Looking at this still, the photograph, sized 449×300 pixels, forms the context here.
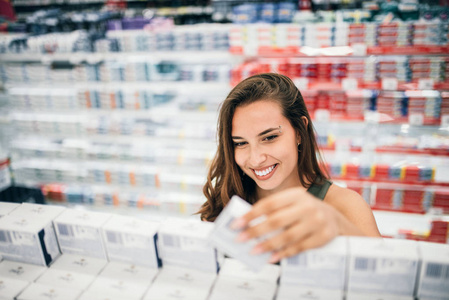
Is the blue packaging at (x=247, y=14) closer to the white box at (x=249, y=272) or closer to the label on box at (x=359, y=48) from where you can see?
the label on box at (x=359, y=48)

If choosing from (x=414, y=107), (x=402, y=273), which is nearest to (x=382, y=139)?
(x=414, y=107)

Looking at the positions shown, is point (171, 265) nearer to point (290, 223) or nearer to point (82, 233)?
point (82, 233)

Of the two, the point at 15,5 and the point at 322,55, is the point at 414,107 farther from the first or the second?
the point at 15,5

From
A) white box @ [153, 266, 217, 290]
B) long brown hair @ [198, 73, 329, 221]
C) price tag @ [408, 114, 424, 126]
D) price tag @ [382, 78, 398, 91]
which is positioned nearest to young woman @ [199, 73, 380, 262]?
long brown hair @ [198, 73, 329, 221]

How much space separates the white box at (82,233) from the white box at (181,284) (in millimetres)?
232

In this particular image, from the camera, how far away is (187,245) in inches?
37.9

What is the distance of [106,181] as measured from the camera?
402 centimetres

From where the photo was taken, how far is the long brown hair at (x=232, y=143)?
4.52 feet

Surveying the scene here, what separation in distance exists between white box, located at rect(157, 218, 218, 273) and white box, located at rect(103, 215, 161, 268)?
3 cm

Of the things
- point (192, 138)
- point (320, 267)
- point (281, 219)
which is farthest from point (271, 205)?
point (192, 138)

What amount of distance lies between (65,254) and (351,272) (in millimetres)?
913

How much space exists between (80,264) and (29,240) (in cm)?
18

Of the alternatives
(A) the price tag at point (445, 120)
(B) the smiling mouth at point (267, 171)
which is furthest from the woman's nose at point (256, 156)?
(A) the price tag at point (445, 120)

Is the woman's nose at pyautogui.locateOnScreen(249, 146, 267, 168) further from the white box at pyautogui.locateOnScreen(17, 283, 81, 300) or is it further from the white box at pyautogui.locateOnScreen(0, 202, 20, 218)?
the white box at pyautogui.locateOnScreen(0, 202, 20, 218)
